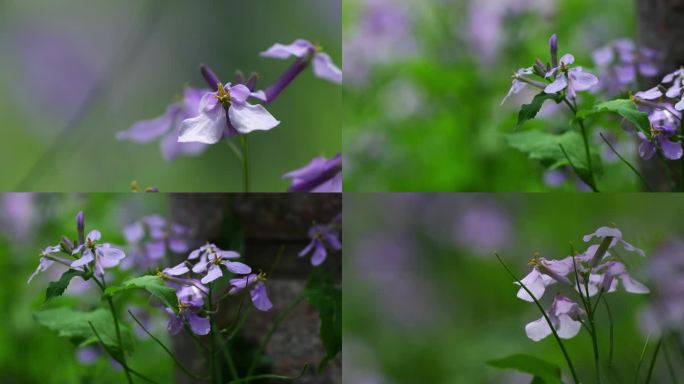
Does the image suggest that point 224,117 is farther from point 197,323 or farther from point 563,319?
point 563,319

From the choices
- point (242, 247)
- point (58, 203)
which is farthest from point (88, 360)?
point (58, 203)

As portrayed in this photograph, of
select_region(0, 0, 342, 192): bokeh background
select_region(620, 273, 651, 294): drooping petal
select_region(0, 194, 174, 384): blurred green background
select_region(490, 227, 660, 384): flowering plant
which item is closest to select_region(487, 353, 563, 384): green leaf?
select_region(490, 227, 660, 384): flowering plant

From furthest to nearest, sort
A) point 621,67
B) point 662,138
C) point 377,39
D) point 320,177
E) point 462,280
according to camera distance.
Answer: point 377,39
point 462,280
point 621,67
point 320,177
point 662,138

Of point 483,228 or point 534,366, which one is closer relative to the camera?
point 534,366

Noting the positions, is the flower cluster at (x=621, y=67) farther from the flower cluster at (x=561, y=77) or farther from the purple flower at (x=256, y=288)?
the purple flower at (x=256, y=288)

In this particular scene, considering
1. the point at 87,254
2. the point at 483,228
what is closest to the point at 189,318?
the point at 87,254

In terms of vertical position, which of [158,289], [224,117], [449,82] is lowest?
[449,82]

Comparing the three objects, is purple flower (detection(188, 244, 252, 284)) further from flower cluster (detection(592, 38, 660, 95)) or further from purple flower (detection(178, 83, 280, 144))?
flower cluster (detection(592, 38, 660, 95))
